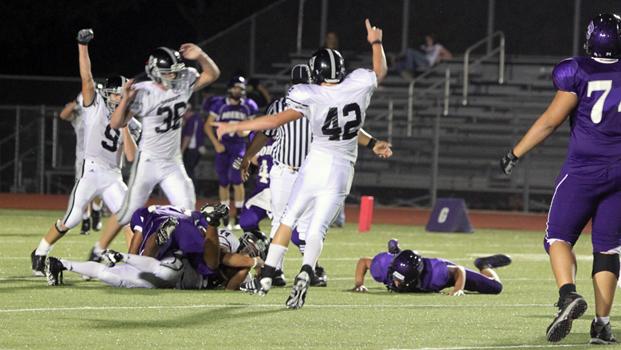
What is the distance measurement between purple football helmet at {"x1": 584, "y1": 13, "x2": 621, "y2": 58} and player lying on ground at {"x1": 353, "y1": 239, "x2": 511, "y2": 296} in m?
3.19

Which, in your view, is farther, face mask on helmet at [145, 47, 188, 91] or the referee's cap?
the referee's cap

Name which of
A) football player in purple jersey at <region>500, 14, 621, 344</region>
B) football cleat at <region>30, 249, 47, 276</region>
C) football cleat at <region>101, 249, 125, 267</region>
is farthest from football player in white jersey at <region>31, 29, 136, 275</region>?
football player in purple jersey at <region>500, 14, 621, 344</region>

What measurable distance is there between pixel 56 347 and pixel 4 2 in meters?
28.0

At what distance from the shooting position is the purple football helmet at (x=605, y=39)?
316 inches

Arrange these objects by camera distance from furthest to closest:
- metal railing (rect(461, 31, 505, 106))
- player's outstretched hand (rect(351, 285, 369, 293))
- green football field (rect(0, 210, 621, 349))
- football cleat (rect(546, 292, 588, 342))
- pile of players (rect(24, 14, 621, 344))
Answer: metal railing (rect(461, 31, 505, 106)), player's outstretched hand (rect(351, 285, 369, 293)), pile of players (rect(24, 14, 621, 344)), green football field (rect(0, 210, 621, 349)), football cleat (rect(546, 292, 588, 342))

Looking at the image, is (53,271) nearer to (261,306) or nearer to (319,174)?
(261,306)

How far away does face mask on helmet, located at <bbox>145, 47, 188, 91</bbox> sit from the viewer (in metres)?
11.4

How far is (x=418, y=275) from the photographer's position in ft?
35.8

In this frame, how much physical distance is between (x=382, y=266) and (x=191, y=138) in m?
11.6

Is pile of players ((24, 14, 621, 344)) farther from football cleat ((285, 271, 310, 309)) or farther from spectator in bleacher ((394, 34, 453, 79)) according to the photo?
spectator in bleacher ((394, 34, 453, 79))

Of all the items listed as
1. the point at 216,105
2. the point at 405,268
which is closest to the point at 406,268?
the point at 405,268

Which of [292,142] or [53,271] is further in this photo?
[292,142]

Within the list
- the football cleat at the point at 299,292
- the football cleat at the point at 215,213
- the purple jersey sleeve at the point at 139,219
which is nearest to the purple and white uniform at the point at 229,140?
the purple jersey sleeve at the point at 139,219

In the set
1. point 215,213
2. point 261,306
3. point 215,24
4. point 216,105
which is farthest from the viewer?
point 215,24
